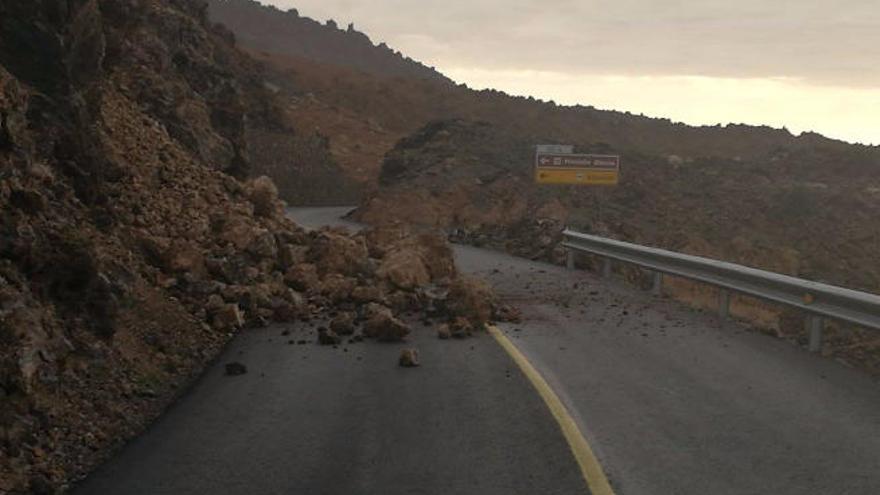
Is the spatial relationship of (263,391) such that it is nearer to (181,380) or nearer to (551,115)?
Answer: (181,380)

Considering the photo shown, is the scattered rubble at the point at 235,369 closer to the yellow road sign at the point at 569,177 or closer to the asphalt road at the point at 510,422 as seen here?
the asphalt road at the point at 510,422

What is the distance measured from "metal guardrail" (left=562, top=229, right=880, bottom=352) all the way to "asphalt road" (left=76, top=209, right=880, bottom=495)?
1.81 ft

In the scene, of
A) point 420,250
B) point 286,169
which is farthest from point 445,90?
point 420,250

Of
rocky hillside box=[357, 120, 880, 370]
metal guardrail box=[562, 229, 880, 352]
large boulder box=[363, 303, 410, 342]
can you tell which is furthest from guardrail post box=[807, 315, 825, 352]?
rocky hillside box=[357, 120, 880, 370]

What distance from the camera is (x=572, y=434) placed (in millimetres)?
6570

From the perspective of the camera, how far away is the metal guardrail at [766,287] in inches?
378

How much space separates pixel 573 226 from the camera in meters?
25.9

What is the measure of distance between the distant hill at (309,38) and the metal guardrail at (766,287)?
120 m

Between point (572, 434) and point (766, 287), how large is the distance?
20.0 ft

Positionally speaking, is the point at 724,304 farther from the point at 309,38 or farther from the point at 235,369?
the point at 309,38

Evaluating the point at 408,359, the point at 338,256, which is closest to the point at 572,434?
the point at 408,359

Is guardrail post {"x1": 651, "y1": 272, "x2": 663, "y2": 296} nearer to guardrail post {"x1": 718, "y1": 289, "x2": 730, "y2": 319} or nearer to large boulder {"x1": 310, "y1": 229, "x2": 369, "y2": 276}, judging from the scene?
guardrail post {"x1": 718, "y1": 289, "x2": 730, "y2": 319}

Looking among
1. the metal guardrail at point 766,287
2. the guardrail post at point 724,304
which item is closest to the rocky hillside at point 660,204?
the metal guardrail at point 766,287

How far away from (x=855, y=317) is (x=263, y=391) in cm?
630
